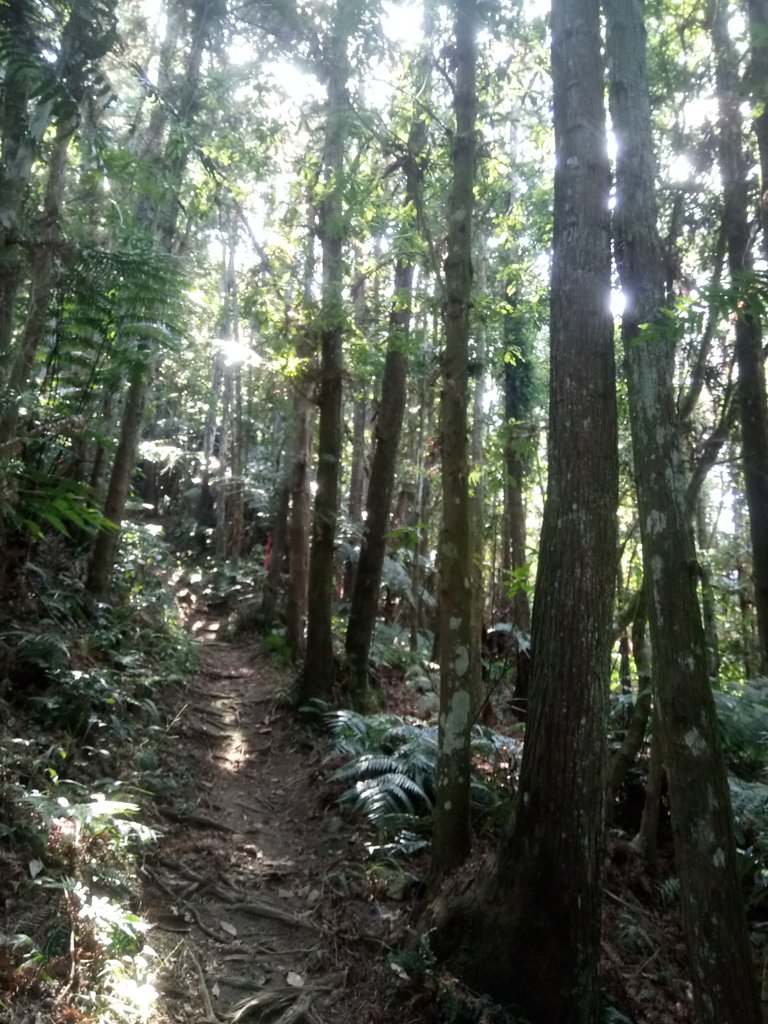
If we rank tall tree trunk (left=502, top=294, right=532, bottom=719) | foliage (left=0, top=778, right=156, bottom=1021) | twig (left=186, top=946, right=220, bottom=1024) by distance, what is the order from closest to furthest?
foliage (left=0, top=778, right=156, bottom=1021) < twig (left=186, top=946, right=220, bottom=1024) < tall tree trunk (left=502, top=294, right=532, bottom=719)

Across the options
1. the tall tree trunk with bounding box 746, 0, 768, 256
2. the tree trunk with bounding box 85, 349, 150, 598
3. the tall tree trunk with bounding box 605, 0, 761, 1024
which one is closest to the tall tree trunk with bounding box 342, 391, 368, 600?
the tree trunk with bounding box 85, 349, 150, 598

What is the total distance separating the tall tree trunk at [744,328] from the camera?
8.52m

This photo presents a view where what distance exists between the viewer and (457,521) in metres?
5.91

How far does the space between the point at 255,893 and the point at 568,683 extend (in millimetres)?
3423

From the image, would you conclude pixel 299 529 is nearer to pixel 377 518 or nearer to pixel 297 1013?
pixel 377 518

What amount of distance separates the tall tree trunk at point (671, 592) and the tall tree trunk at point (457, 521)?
4.73 ft

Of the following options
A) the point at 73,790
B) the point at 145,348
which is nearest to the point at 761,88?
the point at 145,348

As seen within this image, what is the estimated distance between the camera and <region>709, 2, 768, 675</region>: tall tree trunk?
27.9 feet

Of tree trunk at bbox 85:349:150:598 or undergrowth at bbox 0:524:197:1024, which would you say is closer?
undergrowth at bbox 0:524:197:1024

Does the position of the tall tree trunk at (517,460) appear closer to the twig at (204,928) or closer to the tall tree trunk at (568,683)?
the tall tree trunk at (568,683)

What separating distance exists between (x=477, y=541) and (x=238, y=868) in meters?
6.30

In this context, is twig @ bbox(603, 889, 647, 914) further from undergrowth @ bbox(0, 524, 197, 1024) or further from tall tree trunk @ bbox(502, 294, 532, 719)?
tall tree trunk @ bbox(502, 294, 532, 719)

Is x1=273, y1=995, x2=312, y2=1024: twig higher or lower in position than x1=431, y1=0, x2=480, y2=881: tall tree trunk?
lower

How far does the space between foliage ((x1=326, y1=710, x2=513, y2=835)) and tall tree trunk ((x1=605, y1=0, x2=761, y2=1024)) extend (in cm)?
256
